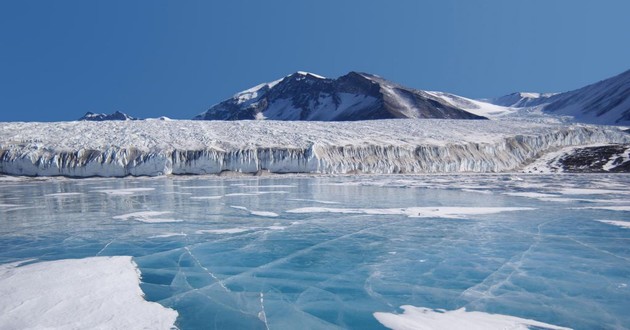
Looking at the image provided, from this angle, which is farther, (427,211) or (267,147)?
(267,147)

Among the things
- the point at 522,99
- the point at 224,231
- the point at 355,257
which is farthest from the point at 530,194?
the point at 522,99

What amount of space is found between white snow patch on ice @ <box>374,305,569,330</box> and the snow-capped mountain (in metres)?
112

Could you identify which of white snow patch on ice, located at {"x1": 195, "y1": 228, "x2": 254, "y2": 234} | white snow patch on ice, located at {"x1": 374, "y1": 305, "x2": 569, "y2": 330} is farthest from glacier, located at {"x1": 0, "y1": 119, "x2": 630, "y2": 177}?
white snow patch on ice, located at {"x1": 374, "y1": 305, "x2": 569, "y2": 330}

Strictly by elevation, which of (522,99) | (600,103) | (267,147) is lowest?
(267,147)

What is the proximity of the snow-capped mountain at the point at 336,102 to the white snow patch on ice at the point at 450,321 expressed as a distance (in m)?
112

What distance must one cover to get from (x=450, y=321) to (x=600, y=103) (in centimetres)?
12107

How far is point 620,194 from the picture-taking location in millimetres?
19562

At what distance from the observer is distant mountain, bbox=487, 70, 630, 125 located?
9231cm

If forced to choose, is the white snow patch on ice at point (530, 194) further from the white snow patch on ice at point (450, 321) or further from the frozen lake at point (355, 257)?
the white snow patch on ice at point (450, 321)

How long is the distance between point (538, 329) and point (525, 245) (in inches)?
187

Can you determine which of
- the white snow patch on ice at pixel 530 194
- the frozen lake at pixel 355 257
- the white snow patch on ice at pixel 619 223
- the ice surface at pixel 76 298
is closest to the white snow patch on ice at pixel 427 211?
the frozen lake at pixel 355 257

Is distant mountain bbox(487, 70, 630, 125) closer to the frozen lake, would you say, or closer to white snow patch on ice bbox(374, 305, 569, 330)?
the frozen lake

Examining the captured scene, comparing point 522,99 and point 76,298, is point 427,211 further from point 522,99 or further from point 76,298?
point 522,99

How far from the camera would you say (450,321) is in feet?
17.4
